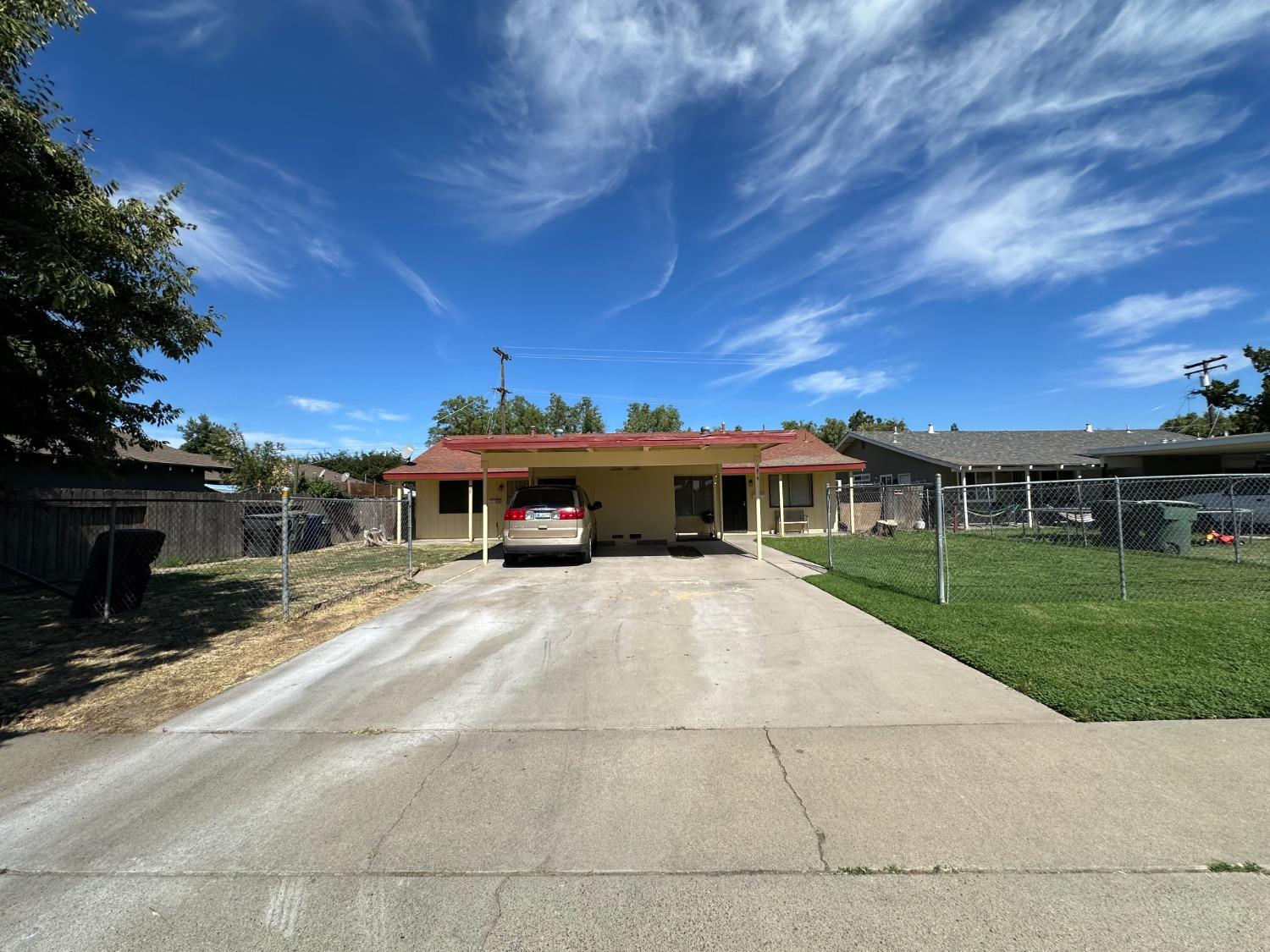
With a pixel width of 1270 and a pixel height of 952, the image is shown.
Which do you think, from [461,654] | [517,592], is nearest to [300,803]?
[461,654]

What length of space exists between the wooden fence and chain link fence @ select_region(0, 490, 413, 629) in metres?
0.03

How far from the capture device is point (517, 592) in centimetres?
1030

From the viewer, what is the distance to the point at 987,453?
26859 mm

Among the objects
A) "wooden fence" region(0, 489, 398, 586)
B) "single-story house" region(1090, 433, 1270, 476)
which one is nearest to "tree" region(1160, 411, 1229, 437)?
"single-story house" region(1090, 433, 1270, 476)

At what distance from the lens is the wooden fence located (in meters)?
11.4

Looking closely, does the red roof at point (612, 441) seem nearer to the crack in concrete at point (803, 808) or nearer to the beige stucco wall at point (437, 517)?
the beige stucco wall at point (437, 517)

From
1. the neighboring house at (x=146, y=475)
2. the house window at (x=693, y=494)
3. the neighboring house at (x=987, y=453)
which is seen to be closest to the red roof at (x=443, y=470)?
the house window at (x=693, y=494)

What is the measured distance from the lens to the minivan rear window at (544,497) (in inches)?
534

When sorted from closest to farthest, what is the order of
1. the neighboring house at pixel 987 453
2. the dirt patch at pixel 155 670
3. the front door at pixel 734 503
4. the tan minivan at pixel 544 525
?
1. the dirt patch at pixel 155 670
2. the tan minivan at pixel 544 525
3. the front door at pixel 734 503
4. the neighboring house at pixel 987 453

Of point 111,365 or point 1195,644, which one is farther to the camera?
point 111,365

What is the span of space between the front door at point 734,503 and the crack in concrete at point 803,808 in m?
18.6

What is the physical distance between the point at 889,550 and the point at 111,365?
48.4ft

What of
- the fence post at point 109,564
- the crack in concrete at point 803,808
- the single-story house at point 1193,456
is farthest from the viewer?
the single-story house at point 1193,456

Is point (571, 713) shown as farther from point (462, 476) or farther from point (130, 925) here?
point (462, 476)
